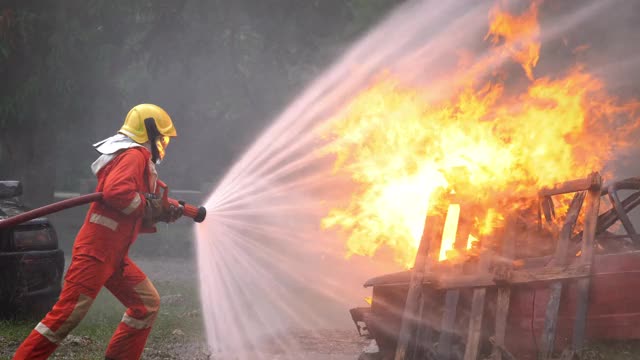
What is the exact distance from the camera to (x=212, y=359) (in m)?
6.93

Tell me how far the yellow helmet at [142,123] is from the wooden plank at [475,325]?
9.08ft

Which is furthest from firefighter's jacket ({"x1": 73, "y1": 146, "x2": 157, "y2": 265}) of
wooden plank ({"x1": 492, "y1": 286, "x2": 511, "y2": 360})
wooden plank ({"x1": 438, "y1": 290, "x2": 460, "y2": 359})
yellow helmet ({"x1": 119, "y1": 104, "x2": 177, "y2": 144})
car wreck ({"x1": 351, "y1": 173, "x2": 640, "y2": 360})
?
wooden plank ({"x1": 492, "y1": 286, "x2": 511, "y2": 360})

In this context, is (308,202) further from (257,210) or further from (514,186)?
(514,186)

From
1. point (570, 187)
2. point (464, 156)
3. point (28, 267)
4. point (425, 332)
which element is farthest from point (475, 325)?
point (28, 267)

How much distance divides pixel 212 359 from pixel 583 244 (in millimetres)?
3418

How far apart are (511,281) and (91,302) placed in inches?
123

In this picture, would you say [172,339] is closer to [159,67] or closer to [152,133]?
[152,133]

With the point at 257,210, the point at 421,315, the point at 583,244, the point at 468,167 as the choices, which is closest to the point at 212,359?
the point at 421,315

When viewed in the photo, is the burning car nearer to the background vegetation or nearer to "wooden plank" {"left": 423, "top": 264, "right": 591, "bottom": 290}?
"wooden plank" {"left": 423, "top": 264, "right": 591, "bottom": 290}

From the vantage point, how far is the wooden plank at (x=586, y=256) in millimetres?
5469

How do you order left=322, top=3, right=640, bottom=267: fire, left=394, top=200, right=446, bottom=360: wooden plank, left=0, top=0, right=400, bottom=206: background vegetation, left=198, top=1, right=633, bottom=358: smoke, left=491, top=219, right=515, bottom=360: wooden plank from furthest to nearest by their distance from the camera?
left=0, top=0, right=400, bottom=206: background vegetation → left=198, top=1, right=633, bottom=358: smoke → left=322, top=3, right=640, bottom=267: fire → left=394, top=200, right=446, bottom=360: wooden plank → left=491, top=219, right=515, bottom=360: wooden plank

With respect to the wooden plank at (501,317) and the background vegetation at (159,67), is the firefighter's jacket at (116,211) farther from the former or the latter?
the background vegetation at (159,67)

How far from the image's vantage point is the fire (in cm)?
650

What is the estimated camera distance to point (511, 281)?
5.80 metres
